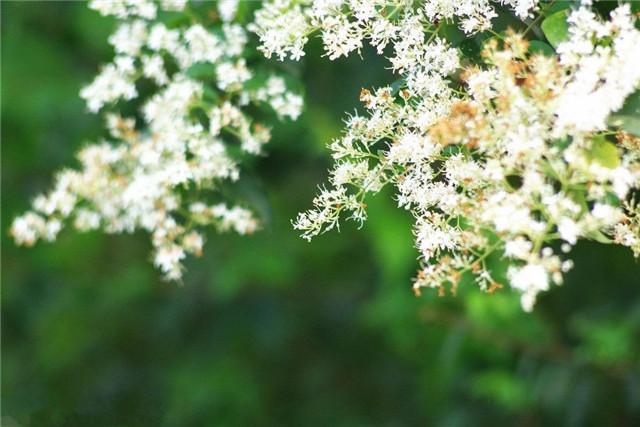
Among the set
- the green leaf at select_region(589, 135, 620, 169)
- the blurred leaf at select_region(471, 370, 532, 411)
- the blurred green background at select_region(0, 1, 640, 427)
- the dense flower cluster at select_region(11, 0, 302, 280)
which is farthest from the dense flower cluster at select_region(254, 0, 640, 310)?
the blurred leaf at select_region(471, 370, 532, 411)

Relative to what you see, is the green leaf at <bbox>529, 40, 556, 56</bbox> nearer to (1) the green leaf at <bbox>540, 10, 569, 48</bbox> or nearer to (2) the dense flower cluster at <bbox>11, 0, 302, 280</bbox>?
(1) the green leaf at <bbox>540, 10, 569, 48</bbox>

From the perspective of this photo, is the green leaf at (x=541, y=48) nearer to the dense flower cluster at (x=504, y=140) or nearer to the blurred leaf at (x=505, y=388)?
the dense flower cluster at (x=504, y=140)

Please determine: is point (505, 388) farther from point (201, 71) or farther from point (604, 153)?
point (604, 153)

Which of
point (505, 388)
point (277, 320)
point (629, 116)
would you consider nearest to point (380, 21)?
point (629, 116)

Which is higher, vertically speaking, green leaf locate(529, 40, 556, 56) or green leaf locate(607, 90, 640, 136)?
green leaf locate(529, 40, 556, 56)

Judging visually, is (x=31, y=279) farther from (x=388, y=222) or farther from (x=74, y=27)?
(x=388, y=222)

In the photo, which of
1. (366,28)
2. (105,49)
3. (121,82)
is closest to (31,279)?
(105,49)
